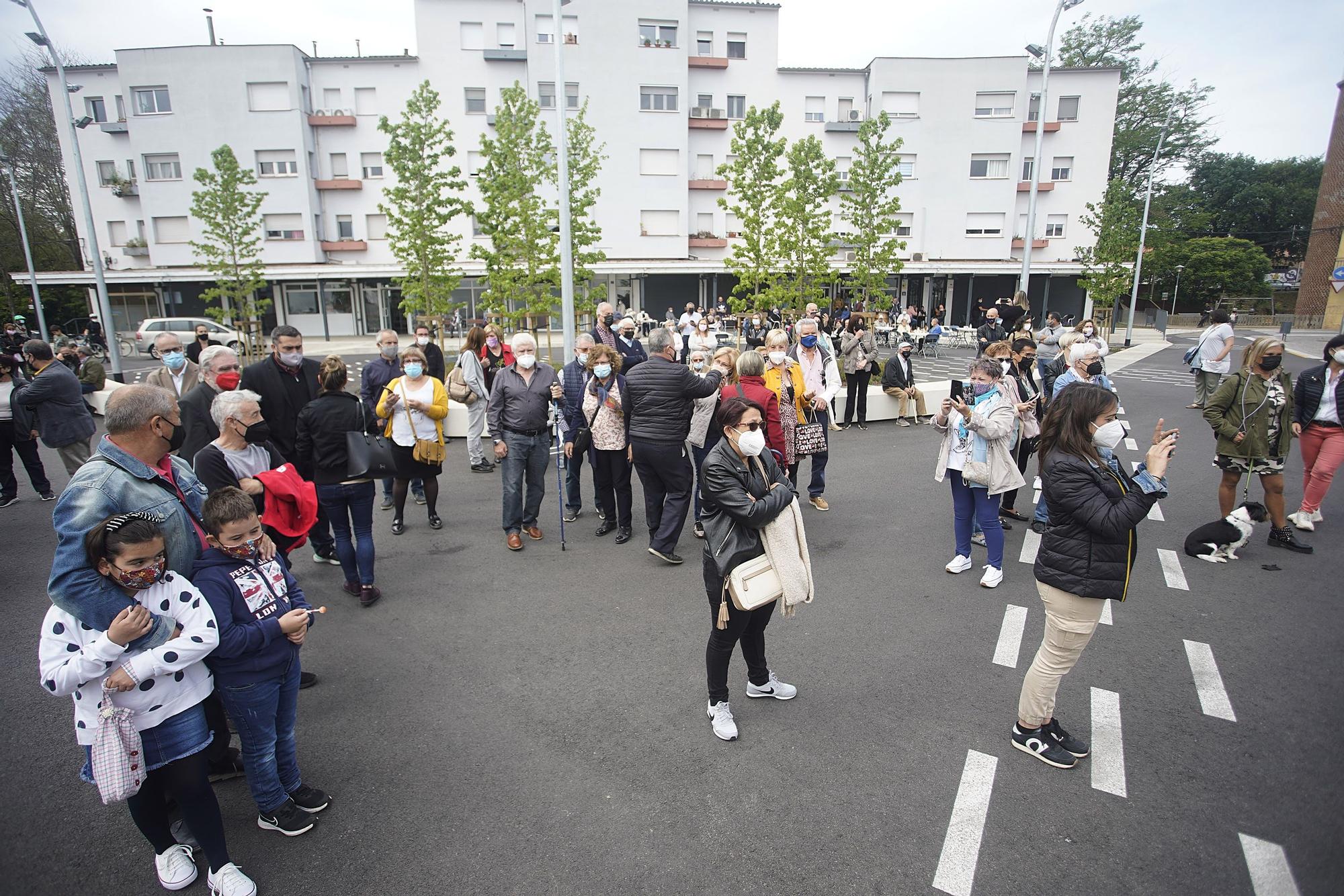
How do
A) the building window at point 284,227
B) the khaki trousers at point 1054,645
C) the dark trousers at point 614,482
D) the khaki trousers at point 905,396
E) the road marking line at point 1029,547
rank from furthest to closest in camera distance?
the building window at point 284,227, the khaki trousers at point 905,396, the dark trousers at point 614,482, the road marking line at point 1029,547, the khaki trousers at point 1054,645

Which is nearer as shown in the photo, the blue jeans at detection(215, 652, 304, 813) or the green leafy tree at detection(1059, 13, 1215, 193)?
the blue jeans at detection(215, 652, 304, 813)

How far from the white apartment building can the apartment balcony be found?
3.7 inches

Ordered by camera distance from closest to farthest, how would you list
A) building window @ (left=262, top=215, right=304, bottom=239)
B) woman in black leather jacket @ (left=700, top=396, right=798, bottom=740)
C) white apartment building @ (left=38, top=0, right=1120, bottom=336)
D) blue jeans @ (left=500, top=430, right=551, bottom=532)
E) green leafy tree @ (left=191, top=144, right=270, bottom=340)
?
woman in black leather jacket @ (left=700, top=396, right=798, bottom=740), blue jeans @ (left=500, top=430, right=551, bottom=532), green leafy tree @ (left=191, top=144, right=270, bottom=340), white apartment building @ (left=38, top=0, right=1120, bottom=336), building window @ (left=262, top=215, right=304, bottom=239)

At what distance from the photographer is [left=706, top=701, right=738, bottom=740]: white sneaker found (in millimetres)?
3713

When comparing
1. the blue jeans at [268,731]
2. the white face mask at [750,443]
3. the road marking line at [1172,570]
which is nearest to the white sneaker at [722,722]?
the white face mask at [750,443]

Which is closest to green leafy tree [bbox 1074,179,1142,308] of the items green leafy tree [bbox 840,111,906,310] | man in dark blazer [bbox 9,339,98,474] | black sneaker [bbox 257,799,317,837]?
green leafy tree [bbox 840,111,906,310]

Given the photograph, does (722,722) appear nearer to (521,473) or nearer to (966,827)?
(966,827)

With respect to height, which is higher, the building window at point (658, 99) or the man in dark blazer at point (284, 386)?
the building window at point (658, 99)

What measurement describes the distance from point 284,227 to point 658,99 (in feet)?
63.3

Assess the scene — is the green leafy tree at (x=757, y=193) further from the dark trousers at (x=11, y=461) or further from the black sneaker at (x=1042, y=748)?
the black sneaker at (x=1042, y=748)

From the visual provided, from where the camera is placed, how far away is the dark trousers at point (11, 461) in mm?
8250

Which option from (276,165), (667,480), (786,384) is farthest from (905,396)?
(276,165)

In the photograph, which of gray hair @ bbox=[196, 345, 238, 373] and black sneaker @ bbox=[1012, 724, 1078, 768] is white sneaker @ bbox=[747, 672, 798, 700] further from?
gray hair @ bbox=[196, 345, 238, 373]

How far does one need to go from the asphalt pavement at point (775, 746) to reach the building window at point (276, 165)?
33111 millimetres
